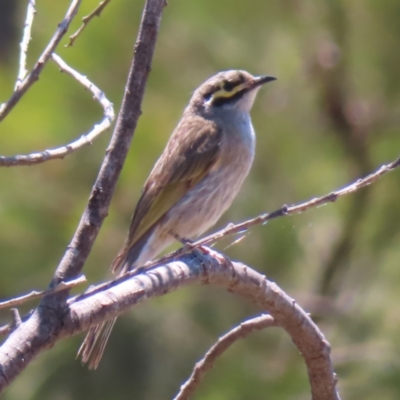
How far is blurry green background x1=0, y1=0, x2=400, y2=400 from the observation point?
3277mm

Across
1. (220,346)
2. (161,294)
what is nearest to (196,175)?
(220,346)

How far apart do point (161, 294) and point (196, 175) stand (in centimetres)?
170

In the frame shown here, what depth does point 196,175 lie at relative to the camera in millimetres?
3461

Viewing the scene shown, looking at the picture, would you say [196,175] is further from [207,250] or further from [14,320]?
[14,320]

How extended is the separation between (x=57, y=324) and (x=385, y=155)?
2.21m

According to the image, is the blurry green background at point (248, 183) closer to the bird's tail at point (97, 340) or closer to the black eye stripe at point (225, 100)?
the black eye stripe at point (225, 100)

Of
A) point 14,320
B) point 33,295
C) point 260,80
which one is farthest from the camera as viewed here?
point 260,80

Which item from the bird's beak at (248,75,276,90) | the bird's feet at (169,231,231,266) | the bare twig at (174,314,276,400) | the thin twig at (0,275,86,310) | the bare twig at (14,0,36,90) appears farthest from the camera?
the bird's beak at (248,75,276,90)

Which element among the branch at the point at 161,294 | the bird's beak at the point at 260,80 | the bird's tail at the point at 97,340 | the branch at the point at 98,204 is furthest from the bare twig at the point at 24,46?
the bird's beak at the point at 260,80

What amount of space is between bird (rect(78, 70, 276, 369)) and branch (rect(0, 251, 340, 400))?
96cm

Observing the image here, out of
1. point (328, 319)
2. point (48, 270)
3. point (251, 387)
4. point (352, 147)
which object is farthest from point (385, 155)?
point (48, 270)

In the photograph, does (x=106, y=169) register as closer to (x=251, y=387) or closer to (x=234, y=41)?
(x=251, y=387)

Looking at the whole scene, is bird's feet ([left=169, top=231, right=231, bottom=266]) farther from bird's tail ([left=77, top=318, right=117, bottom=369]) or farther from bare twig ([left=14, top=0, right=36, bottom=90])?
bare twig ([left=14, top=0, right=36, bottom=90])

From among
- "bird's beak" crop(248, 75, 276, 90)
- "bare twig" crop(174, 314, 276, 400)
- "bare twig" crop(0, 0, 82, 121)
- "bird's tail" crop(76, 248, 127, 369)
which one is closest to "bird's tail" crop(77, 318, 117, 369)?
"bird's tail" crop(76, 248, 127, 369)
